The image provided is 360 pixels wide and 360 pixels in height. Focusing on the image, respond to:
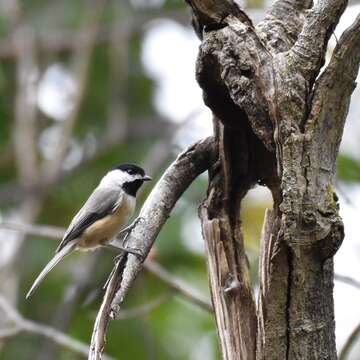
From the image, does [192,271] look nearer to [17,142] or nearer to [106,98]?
[17,142]

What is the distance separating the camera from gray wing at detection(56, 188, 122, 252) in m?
4.18

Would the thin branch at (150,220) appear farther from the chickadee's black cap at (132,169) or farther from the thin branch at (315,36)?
the chickadee's black cap at (132,169)

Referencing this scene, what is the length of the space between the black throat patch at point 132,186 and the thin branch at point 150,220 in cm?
150

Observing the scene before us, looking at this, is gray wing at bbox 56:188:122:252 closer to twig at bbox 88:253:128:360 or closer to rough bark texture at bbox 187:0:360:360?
rough bark texture at bbox 187:0:360:360

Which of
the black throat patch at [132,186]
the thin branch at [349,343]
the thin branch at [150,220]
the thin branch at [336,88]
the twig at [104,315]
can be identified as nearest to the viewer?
the twig at [104,315]

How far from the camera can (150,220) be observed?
2775mm

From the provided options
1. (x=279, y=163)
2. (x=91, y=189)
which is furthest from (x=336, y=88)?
(x=91, y=189)

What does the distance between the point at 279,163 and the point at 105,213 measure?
2.00 metres

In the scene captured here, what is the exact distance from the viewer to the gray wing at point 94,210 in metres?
4.18

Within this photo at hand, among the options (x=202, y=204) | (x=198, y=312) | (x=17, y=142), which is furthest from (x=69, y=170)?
(x=202, y=204)

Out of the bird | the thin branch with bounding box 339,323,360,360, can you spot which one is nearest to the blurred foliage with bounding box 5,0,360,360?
the bird

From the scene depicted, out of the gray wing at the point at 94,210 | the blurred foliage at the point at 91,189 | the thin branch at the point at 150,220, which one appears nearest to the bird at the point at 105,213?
the gray wing at the point at 94,210

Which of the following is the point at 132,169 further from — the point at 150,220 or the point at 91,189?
the point at 91,189

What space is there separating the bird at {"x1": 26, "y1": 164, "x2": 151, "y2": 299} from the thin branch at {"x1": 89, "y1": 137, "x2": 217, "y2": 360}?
1321mm
